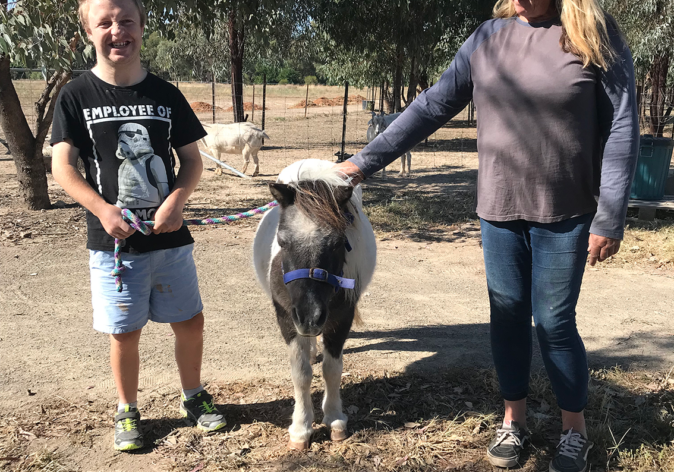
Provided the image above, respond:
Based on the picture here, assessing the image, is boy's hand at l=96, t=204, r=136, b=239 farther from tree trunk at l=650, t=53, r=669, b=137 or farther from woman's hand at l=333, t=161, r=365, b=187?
tree trunk at l=650, t=53, r=669, b=137

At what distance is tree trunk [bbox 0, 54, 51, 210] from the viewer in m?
6.75

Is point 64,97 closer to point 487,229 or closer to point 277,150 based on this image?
point 487,229

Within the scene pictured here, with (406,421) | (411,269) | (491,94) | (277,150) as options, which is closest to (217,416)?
(406,421)

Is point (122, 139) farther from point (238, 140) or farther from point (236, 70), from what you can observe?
point (236, 70)

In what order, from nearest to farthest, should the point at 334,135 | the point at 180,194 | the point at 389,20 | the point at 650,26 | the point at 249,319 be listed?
the point at 180,194 → the point at 249,319 → the point at 389,20 → the point at 650,26 → the point at 334,135

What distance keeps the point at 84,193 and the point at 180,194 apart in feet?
1.25

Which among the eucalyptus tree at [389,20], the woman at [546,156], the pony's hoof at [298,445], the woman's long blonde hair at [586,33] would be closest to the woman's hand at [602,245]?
the woman at [546,156]

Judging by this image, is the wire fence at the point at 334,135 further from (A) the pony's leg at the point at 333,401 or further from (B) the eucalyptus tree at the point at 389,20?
(A) the pony's leg at the point at 333,401

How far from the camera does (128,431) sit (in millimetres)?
2555

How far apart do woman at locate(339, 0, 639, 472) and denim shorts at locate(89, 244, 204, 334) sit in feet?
2.94

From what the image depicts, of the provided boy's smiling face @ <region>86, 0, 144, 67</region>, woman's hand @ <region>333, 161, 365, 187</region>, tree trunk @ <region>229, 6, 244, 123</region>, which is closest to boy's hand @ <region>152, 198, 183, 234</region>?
boy's smiling face @ <region>86, 0, 144, 67</region>

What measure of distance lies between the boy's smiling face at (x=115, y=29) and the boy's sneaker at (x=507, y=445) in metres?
2.31

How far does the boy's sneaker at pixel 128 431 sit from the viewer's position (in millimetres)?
2527

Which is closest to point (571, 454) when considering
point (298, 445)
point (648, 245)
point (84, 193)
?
point (298, 445)
